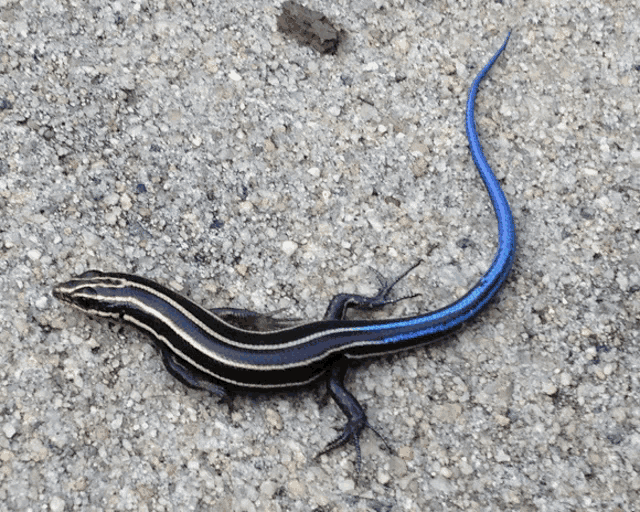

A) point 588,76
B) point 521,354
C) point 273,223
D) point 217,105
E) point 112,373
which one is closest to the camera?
point 112,373

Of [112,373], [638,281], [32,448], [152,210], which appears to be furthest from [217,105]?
[638,281]

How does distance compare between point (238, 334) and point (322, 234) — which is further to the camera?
point (322, 234)

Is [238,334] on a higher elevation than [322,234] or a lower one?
lower

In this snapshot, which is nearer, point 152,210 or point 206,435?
point 206,435

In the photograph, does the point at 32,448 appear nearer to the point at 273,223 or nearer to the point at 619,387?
the point at 273,223

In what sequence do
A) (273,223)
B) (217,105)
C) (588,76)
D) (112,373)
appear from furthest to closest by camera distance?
(588,76), (217,105), (273,223), (112,373)

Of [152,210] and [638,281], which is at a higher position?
[638,281]

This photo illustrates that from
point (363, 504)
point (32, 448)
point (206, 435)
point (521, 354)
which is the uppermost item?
point (521, 354)
